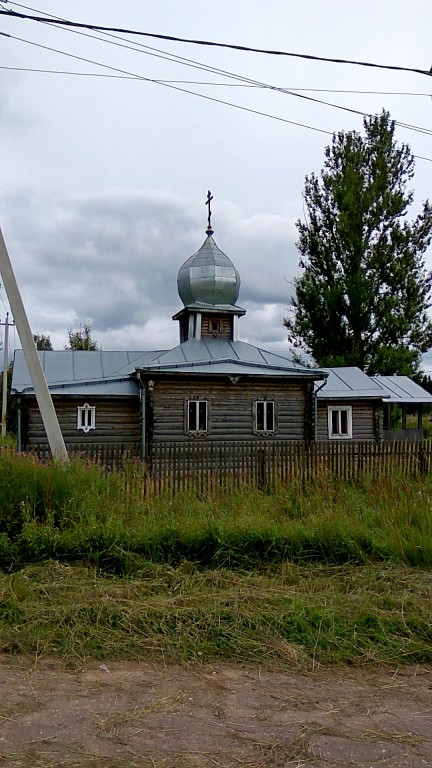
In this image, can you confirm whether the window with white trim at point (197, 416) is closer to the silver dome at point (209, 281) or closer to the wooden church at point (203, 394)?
the wooden church at point (203, 394)

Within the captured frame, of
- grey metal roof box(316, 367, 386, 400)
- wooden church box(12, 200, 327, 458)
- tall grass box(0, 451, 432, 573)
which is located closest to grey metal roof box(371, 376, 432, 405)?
grey metal roof box(316, 367, 386, 400)

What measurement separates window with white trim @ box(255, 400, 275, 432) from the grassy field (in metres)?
11.5

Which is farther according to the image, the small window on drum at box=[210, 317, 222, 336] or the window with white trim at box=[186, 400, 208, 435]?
the small window on drum at box=[210, 317, 222, 336]

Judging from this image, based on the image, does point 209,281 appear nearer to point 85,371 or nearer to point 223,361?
point 223,361

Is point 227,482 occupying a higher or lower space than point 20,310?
lower

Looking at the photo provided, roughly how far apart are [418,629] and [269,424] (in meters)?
15.4

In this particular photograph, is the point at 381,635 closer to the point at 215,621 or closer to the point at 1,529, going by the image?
the point at 215,621

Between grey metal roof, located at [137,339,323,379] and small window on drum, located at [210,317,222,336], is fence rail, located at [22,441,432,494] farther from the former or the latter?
small window on drum, located at [210,317,222,336]

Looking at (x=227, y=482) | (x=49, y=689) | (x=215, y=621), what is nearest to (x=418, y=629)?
(x=215, y=621)

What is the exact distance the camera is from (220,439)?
19.1 metres

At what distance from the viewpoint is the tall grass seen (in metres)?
5.84

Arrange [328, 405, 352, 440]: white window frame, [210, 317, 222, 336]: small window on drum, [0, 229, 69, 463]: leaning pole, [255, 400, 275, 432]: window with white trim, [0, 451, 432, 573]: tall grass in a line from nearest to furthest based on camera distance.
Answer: [0, 451, 432, 573]: tall grass, [0, 229, 69, 463]: leaning pole, [255, 400, 275, 432]: window with white trim, [328, 405, 352, 440]: white window frame, [210, 317, 222, 336]: small window on drum

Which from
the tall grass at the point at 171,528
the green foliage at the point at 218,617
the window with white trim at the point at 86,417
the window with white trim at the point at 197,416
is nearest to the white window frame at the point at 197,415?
the window with white trim at the point at 197,416

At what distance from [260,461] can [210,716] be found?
7.58 metres
